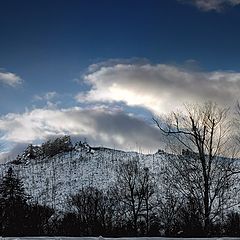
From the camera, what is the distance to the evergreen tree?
49263 millimetres

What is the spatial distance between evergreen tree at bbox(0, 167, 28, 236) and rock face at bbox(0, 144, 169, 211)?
2831 centimetres

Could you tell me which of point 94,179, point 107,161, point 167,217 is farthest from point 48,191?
point 167,217

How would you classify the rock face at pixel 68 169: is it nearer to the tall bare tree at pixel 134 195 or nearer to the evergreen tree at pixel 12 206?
the tall bare tree at pixel 134 195

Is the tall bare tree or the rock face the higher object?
the rock face

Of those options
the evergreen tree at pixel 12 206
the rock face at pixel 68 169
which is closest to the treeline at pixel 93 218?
the evergreen tree at pixel 12 206

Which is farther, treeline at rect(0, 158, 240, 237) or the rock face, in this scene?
the rock face

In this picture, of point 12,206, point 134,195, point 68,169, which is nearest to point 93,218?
point 134,195

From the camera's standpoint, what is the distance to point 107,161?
133 m

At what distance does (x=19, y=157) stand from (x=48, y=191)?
5606 centimetres

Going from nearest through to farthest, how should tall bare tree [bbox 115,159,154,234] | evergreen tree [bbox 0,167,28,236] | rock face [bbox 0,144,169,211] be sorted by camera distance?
evergreen tree [bbox 0,167,28,236] → tall bare tree [bbox 115,159,154,234] → rock face [bbox 0,144,169,211]

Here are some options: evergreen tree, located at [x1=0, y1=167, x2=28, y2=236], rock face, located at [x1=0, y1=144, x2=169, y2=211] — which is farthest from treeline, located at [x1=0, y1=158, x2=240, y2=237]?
rock face, located at [x1=0, y1=144, x2=169, y2=211]

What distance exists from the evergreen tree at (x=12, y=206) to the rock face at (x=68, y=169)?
2831 centimetres

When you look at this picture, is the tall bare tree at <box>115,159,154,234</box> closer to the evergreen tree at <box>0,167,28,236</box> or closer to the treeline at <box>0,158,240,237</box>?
the treeline at <box>0,158,240,237</box>

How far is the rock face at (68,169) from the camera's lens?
104188mm
